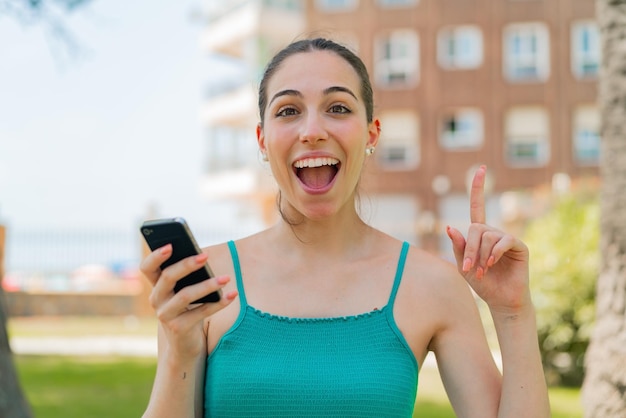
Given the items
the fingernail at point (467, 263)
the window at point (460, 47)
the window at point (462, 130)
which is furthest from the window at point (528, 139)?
the fingernail at point (467, 263)

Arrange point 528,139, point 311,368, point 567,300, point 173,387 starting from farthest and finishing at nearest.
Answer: point 528,139
point 567,300
point 311,368
point 173,387

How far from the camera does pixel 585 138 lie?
35.2 metres

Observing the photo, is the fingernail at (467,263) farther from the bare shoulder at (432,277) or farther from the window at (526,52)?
the window at (526,52)

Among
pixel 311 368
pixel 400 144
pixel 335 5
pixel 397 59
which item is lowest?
pixel 311 368

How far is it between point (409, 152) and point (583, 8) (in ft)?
26.5

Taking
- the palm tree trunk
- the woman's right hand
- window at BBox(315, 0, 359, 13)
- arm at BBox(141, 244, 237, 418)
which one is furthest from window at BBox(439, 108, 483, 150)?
the woman's right hand

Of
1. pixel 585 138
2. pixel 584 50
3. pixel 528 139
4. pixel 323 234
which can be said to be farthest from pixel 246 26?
pixel 323 234

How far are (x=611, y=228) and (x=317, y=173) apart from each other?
291cm

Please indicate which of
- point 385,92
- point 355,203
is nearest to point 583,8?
point 385,92

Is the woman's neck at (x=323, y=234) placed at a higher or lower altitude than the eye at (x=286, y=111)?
lower

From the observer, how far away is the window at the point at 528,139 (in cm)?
3541

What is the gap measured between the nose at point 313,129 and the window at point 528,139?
33586mm

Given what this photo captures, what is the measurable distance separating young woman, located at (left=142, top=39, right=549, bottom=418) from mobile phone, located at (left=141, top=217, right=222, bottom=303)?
0.17 meters

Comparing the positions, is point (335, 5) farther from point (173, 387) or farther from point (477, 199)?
point (173, 387)
